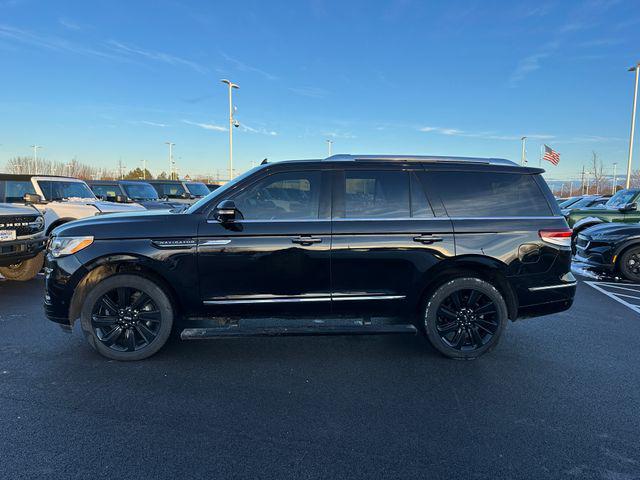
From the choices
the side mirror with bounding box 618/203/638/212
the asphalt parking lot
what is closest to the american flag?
the side mirror with bounding box 618/203/638/212

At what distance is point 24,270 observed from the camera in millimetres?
7340

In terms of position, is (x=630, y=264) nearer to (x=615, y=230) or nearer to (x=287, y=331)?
(x=615, y=230)

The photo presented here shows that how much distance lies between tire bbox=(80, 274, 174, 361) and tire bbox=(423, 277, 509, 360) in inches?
99.5

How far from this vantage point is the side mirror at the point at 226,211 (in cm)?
369

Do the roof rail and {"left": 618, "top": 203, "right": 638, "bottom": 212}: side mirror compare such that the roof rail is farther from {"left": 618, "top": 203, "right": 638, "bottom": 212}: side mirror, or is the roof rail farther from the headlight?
{"left": 618, "top": 203, "right": 638, "bottom": 212}: side mirror

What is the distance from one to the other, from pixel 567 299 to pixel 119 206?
10.8m

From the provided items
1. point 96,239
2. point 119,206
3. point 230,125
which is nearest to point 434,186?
point 96,239

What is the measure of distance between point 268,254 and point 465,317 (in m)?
2.02

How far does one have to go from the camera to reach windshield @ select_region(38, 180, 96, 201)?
10340 millimetres

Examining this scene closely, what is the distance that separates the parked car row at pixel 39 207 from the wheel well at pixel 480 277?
2859mm

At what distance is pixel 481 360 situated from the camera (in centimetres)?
405

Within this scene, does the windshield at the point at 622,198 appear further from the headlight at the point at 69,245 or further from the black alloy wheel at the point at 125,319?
the headlight at the point at 69,245

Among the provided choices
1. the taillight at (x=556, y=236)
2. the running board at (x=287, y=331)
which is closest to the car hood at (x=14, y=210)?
the running board at (x=287, y=331)

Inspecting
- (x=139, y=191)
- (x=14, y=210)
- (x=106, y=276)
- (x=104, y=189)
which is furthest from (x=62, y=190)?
(x=106, y=276)
